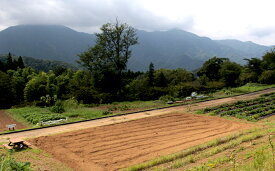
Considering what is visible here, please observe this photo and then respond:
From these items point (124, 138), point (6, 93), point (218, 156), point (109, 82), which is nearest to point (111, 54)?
point (109, 82)

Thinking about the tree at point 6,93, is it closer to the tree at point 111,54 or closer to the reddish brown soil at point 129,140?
the tree at point 111,54

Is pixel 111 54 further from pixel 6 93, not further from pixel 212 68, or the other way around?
pixel 212 68

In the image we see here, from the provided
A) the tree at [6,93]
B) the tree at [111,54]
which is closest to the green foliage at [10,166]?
the tree at [111,54]

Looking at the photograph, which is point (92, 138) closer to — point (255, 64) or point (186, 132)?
point (186, 132)

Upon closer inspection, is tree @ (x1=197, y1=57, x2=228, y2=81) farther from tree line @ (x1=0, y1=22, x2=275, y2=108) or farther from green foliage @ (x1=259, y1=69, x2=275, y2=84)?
green foliage @ (x1=259, y1=69, x2=275, y2=84)

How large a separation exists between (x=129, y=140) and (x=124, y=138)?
405mm

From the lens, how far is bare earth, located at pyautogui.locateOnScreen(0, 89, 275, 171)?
8727mm

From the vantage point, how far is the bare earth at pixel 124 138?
28.6ft

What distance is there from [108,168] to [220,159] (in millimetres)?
3899

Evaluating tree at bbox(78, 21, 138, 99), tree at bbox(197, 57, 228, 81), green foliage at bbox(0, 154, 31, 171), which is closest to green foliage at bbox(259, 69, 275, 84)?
tree at bbox(197, 57, 228, 81)

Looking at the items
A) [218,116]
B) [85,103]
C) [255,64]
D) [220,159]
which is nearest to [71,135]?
[220,159]

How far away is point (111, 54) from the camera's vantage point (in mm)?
31203

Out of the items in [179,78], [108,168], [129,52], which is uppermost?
[129,52]

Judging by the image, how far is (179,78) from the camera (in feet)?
168
